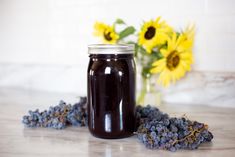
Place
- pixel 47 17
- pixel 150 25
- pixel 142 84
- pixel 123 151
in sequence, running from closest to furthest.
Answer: pixel 123 151
pixel 150 25
pixel 142 84
pixel 47 17

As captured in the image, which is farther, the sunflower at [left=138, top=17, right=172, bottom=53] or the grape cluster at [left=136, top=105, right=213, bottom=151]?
the sunflower at [left=138, top=17, right=172, bottom=53]

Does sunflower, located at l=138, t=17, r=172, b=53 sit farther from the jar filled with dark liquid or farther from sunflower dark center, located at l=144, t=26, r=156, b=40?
the jar filled with dark liquid

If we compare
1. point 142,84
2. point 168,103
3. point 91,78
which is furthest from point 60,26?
point 91,78

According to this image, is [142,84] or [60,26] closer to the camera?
[142,84]

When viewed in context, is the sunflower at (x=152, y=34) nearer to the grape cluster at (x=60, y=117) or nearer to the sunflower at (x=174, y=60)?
the sunflower at (x=174, y=60)

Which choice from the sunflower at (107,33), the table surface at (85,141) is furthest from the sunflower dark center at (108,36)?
the table surface at (85,141)

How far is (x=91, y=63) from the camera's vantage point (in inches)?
28.6

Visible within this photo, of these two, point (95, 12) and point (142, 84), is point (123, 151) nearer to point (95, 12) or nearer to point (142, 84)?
point (142, 84)

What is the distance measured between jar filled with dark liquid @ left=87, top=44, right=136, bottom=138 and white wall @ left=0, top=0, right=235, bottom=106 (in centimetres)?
46

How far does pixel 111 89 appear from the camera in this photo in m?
0.70

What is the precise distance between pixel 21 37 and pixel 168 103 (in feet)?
2.51

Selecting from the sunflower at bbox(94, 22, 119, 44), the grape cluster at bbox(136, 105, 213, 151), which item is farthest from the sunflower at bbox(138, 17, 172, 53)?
the grape cluster at bbox(136, 105, 213, 151)

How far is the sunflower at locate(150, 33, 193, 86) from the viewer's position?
101 cm

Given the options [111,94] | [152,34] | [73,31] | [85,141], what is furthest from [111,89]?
[73,31]
